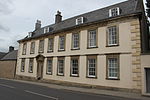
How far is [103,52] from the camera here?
1706cm

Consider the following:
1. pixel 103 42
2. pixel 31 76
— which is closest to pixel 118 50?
pixel 103 42

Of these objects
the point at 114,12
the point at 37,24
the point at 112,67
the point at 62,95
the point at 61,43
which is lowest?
the point at 62,95

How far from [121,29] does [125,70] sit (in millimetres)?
4183

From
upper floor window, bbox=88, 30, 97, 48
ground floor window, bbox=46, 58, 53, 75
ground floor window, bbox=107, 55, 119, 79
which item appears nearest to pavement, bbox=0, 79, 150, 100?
ground floor window, bbox=107, 55, 119, 79

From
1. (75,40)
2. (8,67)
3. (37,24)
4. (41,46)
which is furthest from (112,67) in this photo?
(8,67)

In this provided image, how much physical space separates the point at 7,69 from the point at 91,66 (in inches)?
896

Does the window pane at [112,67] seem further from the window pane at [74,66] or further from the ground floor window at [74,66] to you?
the window pane at [74,66]

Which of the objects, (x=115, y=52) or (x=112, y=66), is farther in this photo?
(x=112, y=66)

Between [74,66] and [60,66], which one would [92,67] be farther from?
[60,66]

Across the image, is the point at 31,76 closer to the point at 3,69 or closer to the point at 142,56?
the point at 3,69

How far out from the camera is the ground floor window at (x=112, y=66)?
15881 millimetres

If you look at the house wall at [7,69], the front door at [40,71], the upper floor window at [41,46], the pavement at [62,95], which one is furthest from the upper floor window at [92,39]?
the house wall at [7,69]

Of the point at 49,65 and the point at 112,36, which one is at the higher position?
the point at 112,36

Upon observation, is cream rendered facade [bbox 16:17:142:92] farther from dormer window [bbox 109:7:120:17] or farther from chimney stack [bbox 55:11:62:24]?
chimney stack [bbox 55:11:62:24]
